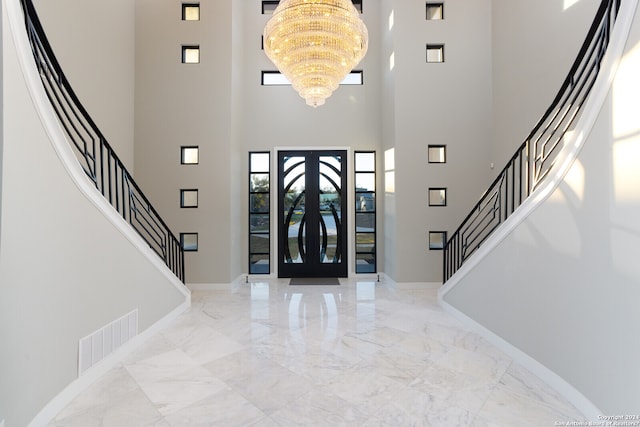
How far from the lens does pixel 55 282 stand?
7.39 ft

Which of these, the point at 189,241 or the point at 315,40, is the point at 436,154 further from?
the point at 189,241

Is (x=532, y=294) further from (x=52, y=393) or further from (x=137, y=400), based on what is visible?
(x=52, y=393)

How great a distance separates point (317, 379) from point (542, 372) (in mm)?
1903

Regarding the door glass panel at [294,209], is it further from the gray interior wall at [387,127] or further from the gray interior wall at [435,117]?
the gray interior wall at [435,117]

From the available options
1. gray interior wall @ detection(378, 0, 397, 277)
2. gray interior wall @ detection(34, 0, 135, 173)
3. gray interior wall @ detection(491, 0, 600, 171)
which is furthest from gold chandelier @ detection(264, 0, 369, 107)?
gray interior wall @ detection(34, 0, 135, 173)

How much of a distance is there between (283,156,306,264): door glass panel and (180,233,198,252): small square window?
1826mm

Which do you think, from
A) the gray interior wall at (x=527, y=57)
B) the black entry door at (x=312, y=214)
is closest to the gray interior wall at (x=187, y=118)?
the black entry door at (x=312, y=214)

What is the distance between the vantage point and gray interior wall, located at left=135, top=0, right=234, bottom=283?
5.82 meters

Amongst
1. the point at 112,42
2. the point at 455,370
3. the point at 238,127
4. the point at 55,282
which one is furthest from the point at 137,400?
the point at 112,42

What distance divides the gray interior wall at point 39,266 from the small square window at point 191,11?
495cm

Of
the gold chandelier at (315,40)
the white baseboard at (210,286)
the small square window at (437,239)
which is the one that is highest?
the gold chandelier at (315,40)

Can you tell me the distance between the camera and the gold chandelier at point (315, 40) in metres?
3.18

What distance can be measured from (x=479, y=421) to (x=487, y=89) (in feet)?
18.6

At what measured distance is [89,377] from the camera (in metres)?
2.58
